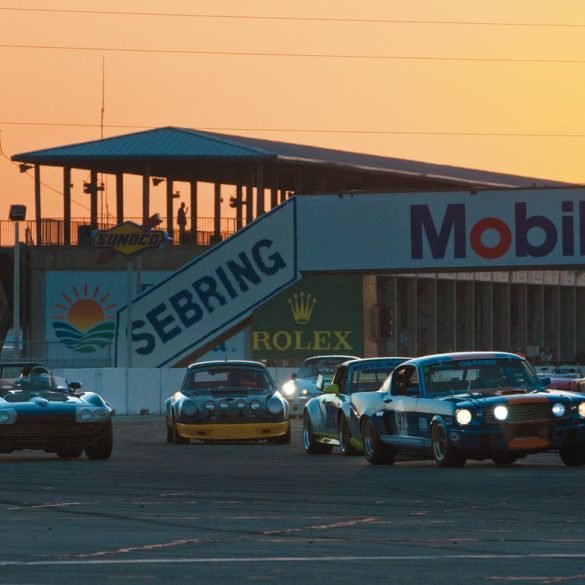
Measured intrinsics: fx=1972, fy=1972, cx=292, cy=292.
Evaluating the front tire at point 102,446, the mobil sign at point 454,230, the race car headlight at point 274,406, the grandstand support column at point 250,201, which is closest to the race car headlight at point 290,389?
the mobil sign at point 454,230

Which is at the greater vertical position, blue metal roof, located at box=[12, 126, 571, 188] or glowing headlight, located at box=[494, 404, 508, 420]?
blue metal roof, located at box=[12, 126, 571, 188]

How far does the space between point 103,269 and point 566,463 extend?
53.5 m

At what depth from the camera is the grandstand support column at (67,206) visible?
235ft

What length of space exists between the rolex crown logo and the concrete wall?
23527 millimetres

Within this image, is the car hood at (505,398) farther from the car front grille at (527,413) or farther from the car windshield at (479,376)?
the car windshield at (479,376)

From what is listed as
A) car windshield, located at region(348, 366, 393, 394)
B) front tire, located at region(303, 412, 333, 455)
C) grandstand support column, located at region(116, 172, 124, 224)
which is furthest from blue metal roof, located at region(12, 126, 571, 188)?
front tire, located at region(303, 412, 333, 455)

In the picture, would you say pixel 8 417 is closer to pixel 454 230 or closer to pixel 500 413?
pixel 500 413

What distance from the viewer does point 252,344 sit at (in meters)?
71.2

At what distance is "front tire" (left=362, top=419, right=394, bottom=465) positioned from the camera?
75.2ft

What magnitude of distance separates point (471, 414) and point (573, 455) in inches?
53.6

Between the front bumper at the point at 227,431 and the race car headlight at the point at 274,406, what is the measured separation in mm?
198

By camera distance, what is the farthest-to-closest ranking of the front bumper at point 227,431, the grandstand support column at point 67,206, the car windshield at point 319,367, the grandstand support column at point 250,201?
the grandstand support column at point 250,201 < the grandstand support column at point 67,206 < the car windshield at point 319,367 < the front bumper at point 227,431

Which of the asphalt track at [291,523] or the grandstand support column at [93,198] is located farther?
the grandstand support column at [93,198]

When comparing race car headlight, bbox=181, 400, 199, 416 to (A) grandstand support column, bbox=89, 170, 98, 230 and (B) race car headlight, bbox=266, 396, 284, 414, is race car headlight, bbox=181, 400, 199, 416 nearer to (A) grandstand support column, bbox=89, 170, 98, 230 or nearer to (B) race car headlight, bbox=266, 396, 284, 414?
(B) race car headlight, bbox=266, 396, 284, 414
